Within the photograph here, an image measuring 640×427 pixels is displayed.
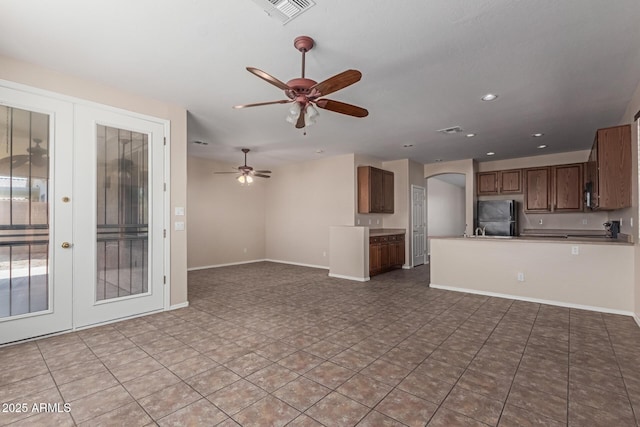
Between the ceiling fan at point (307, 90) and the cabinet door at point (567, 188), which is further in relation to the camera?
the cabinet door at point (567, 188)

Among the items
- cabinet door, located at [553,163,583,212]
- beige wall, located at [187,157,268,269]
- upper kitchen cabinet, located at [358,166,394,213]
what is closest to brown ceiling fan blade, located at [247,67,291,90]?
upper kitchen cabinet, located at [358,166,394,213]

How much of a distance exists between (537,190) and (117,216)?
7.93 metres

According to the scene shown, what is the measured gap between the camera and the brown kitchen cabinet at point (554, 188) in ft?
20.7

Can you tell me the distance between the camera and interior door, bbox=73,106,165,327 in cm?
337

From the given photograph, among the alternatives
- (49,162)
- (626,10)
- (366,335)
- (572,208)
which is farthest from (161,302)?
(572,208)

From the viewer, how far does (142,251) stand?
382 cm

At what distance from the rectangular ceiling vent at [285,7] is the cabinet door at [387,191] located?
17.9 feet

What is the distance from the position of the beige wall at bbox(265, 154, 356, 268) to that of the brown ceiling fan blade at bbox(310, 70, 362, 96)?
445cm

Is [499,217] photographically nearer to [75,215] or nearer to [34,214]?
[75,215]

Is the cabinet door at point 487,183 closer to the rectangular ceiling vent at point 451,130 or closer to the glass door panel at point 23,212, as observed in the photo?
the rectangular ceiling vent at point 451,130

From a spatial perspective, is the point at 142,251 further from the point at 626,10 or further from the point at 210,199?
the point at 626,10

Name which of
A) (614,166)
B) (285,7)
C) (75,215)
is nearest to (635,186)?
(614,166)

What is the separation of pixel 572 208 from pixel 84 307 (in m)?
8.52

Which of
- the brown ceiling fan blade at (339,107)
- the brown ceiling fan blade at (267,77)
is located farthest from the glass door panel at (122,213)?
the brown ceiling fan blade at (339,107)
